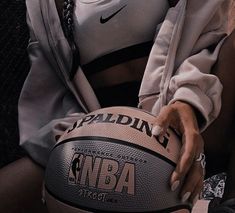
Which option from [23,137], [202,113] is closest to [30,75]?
[23,137]

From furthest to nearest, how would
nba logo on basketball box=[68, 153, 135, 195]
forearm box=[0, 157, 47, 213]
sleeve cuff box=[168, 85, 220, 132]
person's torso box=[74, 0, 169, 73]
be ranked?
person's torso box=[74, 0, 169, 73]
forearm box=[0, 157, 47, 213]
sleeve cuff box=[168, 85, 220, 132]
nba logo on basketball box=[68, 153, 135, 195]

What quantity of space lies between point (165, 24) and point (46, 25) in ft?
1.13

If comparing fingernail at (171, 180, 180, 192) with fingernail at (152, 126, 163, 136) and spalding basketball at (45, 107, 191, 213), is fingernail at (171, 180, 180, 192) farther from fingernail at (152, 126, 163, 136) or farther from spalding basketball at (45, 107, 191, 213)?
fingernail at (152, 126, 163, 136)

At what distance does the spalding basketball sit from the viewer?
1.37 metres

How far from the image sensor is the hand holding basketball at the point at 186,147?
141 cm

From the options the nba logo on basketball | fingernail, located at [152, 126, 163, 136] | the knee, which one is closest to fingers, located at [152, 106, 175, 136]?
fingernail, located at [152, 126, 163, 136]

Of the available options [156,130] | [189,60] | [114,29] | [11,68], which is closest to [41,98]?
[11,68]

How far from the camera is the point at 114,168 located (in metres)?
1.37

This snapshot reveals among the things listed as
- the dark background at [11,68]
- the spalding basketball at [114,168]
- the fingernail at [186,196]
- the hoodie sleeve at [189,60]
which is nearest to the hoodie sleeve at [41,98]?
the dark background at [11,68]

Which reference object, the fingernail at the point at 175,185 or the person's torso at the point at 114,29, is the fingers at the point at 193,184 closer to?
the fingernail at the point at 175,185

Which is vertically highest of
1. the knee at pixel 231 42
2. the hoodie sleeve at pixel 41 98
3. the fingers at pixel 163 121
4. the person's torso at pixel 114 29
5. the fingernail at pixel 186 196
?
the person's torso at pixel 114 29

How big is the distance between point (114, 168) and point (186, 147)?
18 centimetres

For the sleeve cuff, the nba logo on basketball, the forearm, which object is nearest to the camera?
the nba logo on basketball

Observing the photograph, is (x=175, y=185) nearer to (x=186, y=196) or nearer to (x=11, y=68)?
(x=186, y=196)
